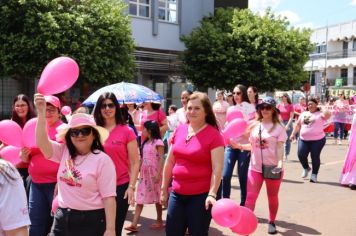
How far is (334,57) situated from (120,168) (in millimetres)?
54211

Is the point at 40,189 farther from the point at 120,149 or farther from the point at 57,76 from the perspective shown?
the point at 57,76

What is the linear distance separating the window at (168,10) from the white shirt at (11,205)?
21842mm

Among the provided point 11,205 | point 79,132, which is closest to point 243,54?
point 79,132

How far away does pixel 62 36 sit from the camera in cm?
1551

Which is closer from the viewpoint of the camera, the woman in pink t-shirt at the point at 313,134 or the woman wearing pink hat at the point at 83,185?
the woman wearing pink hat at the point at 83,185

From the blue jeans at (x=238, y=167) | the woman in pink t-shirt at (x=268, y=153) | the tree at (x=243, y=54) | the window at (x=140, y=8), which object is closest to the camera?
the woman in pink t-shirt at (x=268, y=153)

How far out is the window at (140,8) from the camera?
22.4m

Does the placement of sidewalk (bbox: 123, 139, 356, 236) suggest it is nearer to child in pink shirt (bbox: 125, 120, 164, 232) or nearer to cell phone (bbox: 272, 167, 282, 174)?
child in pink shirt (bbox: 125, 120, 164, 232)

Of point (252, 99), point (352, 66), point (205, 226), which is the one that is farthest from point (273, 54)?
point (352, 66)

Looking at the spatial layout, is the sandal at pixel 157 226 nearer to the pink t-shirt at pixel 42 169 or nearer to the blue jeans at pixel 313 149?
the pink t-shirt at pixel 42 169

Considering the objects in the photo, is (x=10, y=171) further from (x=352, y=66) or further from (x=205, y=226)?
(x=352, y=66)

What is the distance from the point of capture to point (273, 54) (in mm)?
22703

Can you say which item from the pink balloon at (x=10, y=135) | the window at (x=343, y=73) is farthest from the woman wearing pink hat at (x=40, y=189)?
the window at (x=343, y=73)

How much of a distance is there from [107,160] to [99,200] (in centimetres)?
29
